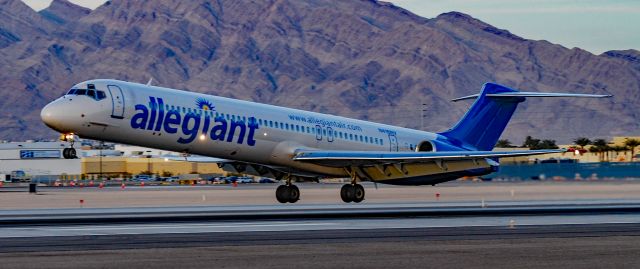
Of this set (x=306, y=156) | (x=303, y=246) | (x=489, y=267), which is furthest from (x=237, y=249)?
(x=306, y=156)

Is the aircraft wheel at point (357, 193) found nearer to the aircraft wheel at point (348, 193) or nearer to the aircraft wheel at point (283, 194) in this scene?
the aircraft wheel at point (348, 193)

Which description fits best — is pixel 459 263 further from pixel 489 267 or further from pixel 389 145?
pixel 389 145

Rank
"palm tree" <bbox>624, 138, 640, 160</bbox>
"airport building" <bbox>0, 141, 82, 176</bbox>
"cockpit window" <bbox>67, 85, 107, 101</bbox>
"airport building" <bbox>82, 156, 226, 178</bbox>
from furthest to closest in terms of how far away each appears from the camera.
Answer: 1. "airport building" <bbox>82, 156, 226, 178</bbox>
2. "airport building" <bbox>0, 141, 82, 176</bbox>
3. "palm tree" <bbox>624, 138, 640, 160</bbox>
4. "cockpit window" <bbox>67, 85, 107, 101</bbox>

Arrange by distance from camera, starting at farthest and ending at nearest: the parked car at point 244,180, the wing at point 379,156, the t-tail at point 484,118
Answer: the parked car at point 244,180 < the t-tail at point 484,118 < the wing at point 379,156

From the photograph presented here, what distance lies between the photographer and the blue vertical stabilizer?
62.8 metres

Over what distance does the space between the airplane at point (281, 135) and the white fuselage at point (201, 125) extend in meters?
0.04

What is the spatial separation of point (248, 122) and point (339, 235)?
19.1 metres

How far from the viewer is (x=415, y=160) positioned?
5566 cm

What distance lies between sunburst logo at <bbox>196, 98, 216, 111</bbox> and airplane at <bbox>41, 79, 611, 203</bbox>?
49mm

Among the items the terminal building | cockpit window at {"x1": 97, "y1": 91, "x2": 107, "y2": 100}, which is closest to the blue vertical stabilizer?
cockpit window at {"x1": 97, "y1": 91, "x2": 107, "y2": 100}

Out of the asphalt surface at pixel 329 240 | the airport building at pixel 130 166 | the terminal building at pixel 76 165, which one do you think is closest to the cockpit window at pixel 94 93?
the asphalt surface at pixel 329 240

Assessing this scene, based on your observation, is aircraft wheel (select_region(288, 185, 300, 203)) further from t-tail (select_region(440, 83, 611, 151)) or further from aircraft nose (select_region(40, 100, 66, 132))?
aircraft nose (select_region(40, 100, 66, 132))

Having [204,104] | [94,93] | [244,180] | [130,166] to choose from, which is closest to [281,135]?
[204,104]

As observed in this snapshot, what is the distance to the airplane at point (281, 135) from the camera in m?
47.3
